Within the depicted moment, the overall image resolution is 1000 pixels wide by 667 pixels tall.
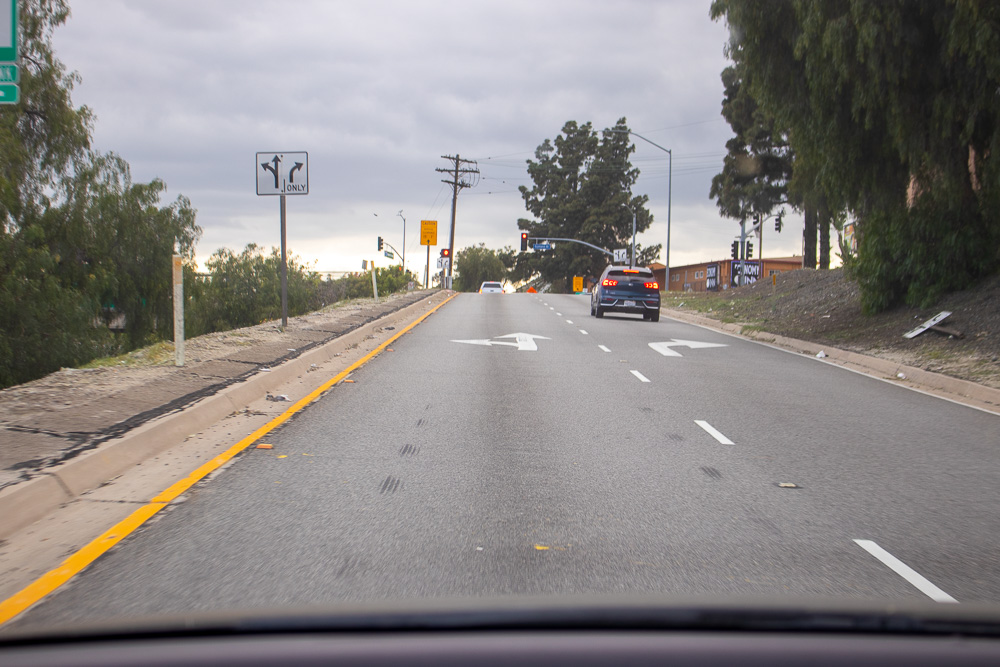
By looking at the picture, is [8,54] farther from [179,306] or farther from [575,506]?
[575,506]

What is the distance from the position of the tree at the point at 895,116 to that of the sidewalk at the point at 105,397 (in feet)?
35.9

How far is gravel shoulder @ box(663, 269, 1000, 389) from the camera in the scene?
15.3 metres

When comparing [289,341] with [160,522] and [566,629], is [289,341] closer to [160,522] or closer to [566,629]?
[160,522]

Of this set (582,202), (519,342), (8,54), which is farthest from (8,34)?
(582,202)

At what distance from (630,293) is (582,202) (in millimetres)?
65429

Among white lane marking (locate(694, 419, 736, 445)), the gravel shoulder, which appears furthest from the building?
white lane marking (locate(694, 419, 736, 445))

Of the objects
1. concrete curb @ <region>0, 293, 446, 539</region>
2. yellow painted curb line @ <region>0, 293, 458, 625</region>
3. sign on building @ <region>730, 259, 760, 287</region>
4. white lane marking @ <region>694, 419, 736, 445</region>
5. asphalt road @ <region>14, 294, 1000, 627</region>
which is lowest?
yellow painted curb line @ <region>0, 293, 458, 625</region>

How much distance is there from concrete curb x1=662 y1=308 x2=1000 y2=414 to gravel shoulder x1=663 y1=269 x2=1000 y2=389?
0.30 meters

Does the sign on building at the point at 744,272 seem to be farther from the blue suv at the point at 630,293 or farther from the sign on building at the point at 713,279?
the blue suv at the point at 630,293

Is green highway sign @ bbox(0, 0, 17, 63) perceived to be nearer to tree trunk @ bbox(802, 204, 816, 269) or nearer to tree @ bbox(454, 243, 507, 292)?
tree trunk @ bbox(802, 204, 816, 269)

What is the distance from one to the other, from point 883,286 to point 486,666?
20.5m

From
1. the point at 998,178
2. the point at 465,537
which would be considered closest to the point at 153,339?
the point at 998,178

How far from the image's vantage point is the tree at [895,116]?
615 inches

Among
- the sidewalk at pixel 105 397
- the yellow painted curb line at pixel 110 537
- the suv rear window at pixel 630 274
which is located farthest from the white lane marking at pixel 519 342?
the yellow painted curb line at pixel 110 537
